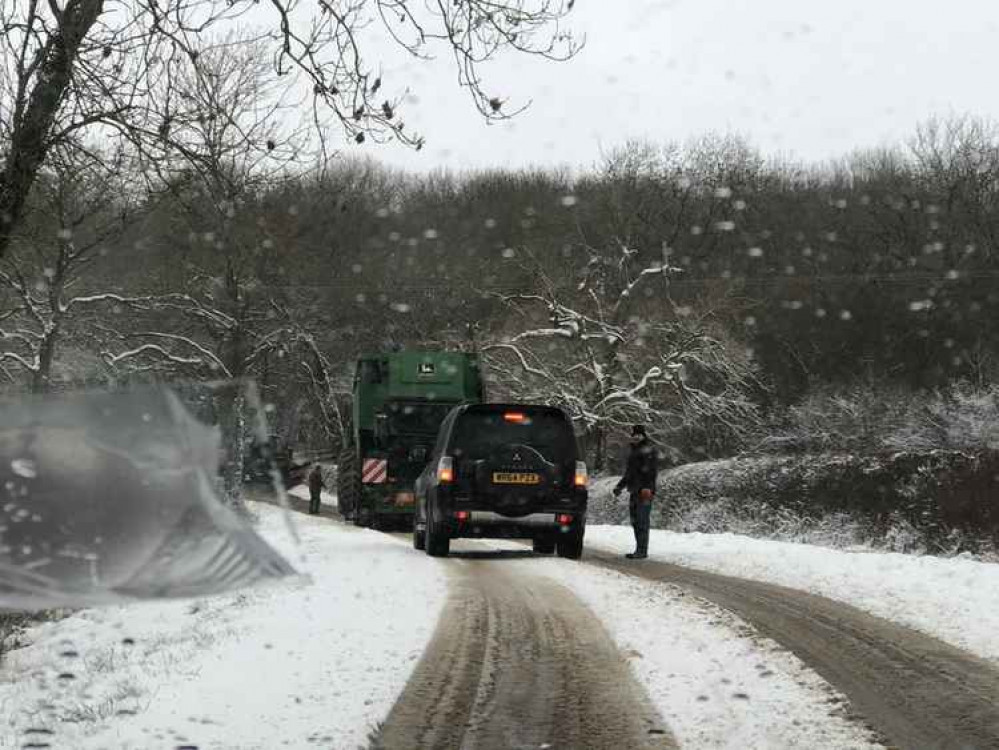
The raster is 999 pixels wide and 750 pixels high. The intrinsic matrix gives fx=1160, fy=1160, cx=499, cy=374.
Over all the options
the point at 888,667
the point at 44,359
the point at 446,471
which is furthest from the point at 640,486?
the point at 44,359

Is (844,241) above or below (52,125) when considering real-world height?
above

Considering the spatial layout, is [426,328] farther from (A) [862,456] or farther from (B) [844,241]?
(A) [862,456]

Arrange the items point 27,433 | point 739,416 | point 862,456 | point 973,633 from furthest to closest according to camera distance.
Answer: point 739,416 < point 862,456 < point 973,633 < point 27,433

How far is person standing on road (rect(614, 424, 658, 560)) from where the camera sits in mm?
16891

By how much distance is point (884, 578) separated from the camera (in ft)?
41.7

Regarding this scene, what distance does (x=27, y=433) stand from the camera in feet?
14.0

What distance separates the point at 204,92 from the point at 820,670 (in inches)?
247

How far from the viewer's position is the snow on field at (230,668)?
5902 millimetres

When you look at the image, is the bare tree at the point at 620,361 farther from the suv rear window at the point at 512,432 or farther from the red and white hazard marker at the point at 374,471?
the suv rear window at the point at 512,432

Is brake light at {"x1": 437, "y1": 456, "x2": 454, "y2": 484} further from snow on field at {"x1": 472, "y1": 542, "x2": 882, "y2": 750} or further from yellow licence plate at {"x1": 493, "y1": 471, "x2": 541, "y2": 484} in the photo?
snow on field at {"x1": 472, "y1": 542, "x2": 882, "y2": 750}

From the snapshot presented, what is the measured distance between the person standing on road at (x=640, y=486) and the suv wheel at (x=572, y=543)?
846 millimetres

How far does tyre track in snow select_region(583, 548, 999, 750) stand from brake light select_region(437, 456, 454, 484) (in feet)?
15.9

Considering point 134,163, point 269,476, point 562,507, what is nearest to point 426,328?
point 562,507

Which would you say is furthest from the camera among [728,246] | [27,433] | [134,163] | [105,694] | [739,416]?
[728,246]
